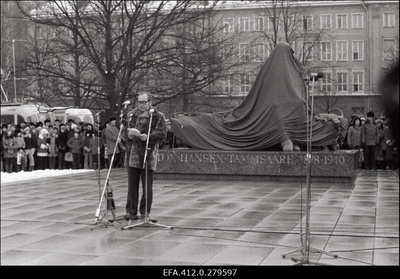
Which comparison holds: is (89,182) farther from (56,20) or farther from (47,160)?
(56,20)

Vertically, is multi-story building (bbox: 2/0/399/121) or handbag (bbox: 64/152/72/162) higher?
multi-story building (bbox: 2/0/399/121)

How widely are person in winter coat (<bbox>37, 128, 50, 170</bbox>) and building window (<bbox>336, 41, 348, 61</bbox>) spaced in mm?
38323

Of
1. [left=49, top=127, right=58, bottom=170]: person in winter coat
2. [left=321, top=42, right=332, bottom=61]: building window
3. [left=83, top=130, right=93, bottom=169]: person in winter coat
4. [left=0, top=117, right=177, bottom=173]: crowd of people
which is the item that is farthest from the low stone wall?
[left=321, top=42, right=332, bottom=61]: building window

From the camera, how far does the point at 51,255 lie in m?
6.00

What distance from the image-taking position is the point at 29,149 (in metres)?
19.8

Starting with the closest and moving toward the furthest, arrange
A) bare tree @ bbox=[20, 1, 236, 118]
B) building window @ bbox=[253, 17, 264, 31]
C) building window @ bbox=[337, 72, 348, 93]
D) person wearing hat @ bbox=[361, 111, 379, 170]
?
person wearing hat @ bbox=[361, 111, 379, 170], bare tree @ bbox=[20, 1, 236, 118], building window @ bbox=[253, 17, 264, 31], building window @ bbox=[337, 72, 348, 93]

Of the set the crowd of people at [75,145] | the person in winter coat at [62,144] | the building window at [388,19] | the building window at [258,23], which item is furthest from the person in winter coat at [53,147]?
the building window at [388,19]

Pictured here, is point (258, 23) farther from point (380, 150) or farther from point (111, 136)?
point (111, 136)

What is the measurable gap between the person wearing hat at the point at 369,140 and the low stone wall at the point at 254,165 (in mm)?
3819

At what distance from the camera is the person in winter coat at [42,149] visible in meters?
19.9

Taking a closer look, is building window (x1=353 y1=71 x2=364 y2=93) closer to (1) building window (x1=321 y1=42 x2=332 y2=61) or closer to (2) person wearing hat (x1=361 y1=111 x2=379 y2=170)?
(1) building window (x1=321 y1=42 x2=332 y2=61)

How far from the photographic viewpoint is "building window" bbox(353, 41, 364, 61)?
52156mm

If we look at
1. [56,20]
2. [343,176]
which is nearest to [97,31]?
[56,20]

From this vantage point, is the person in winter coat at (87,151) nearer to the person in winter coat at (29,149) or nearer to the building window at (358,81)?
the person in winter coat at (29,149)
